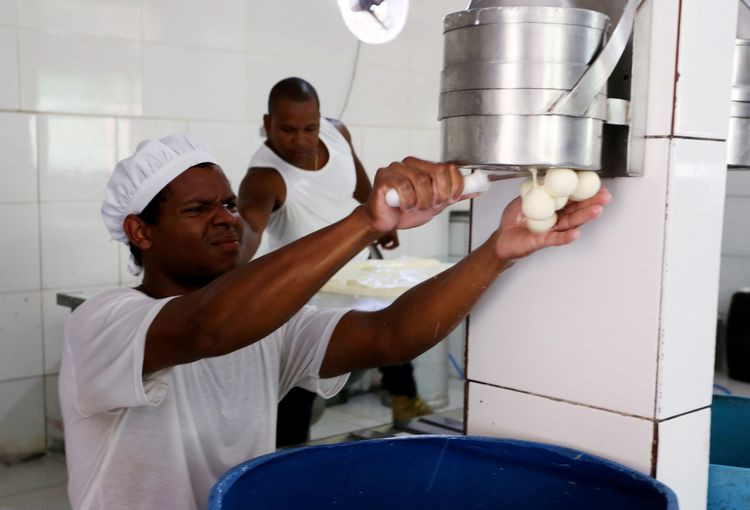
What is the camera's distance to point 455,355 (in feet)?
16.6

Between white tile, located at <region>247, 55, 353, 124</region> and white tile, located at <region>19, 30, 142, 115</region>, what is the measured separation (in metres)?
0.58

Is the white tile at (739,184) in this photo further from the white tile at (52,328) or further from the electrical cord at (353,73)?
the white tile at (52,328)

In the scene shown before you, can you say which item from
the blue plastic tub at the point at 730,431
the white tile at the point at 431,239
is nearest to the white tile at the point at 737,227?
the white tile at the point at 431,239

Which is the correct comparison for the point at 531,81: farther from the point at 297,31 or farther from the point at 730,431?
the point at 297,31

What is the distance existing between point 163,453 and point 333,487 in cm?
39

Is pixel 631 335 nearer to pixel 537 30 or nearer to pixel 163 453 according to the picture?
pixel 537 30

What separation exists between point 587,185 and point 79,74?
2.99m

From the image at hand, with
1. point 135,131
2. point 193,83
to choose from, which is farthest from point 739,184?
point 135,131

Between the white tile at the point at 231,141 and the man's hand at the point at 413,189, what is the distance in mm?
2992

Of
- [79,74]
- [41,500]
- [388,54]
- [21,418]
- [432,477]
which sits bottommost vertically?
[41,500]

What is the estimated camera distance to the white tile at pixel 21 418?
354cm

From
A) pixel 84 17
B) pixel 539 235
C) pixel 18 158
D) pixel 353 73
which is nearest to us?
pixel 539 235

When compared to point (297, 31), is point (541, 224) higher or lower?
lower

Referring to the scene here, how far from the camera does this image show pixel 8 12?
3.38 metres
